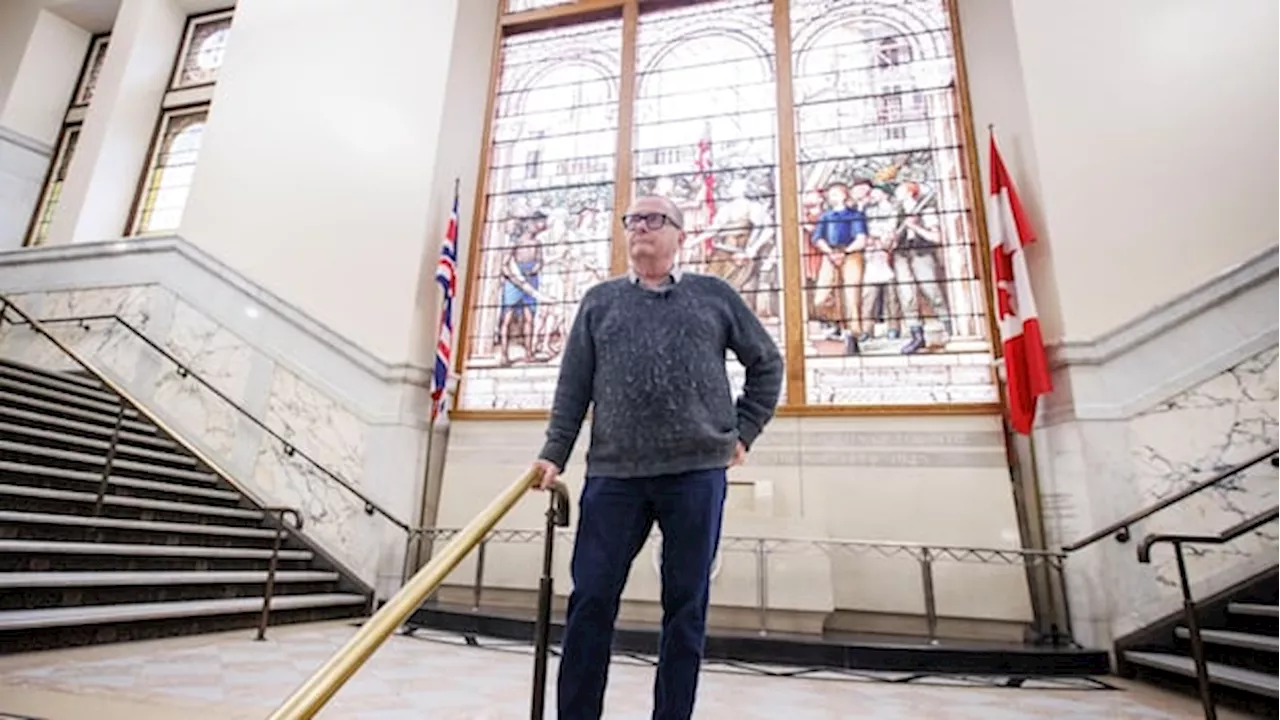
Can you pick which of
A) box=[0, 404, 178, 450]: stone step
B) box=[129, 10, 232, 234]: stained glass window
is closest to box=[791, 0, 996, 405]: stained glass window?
box=[0, 404, 178, 450]: stone step

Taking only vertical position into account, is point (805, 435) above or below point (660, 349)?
above

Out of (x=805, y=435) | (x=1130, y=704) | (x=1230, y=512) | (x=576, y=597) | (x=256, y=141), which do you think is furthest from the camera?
(x=256, y=141)

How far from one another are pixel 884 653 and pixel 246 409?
207 inches

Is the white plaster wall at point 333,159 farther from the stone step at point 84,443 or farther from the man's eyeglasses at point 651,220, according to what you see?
the man's eyeglasses at point 651,220

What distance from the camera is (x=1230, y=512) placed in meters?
3.64

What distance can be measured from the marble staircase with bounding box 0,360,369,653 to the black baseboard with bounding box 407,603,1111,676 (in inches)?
67.3

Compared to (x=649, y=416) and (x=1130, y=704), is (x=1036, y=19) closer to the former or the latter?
(x=1130, y=704)

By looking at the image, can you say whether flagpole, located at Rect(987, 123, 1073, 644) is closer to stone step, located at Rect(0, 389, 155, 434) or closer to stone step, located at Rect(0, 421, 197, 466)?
stone step, located at Rect(0, 421, 197, 466)

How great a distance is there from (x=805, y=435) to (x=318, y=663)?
3581mm

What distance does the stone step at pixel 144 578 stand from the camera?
109 inches

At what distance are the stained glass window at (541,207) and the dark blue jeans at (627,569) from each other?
4.36 m

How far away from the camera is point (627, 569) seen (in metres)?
1.43

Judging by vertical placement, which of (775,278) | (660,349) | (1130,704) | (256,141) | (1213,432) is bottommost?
(1130,704)

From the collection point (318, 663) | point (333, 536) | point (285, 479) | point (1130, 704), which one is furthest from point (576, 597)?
point (285, 479)
